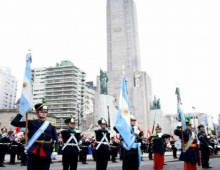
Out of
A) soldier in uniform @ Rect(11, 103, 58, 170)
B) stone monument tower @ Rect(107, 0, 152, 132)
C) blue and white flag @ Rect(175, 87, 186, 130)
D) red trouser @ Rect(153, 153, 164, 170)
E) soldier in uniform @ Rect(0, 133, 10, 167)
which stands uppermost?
stone monument tower @ Rect(107, 0, 152, 132)

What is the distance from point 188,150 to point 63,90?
3240 inches

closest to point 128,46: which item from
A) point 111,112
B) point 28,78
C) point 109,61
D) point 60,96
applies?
point 109,61

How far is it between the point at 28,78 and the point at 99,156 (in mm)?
3667

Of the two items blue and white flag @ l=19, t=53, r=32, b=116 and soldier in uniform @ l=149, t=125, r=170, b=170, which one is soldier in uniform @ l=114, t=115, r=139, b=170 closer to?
blue and white flag @ l=19, t=53, r=32, b=116

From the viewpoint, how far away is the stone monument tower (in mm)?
40500

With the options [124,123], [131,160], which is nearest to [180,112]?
[124,123]

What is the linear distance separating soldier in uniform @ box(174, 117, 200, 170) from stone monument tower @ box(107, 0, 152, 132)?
31.9m

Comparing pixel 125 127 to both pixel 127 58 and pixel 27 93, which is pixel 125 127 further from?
pixel 127 58

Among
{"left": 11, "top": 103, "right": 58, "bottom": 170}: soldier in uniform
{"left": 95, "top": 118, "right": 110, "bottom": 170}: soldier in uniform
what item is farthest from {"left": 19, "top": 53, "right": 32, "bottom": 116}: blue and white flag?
{"left": 95, "top": 118, "right": 110, "bottom": 170}: soldier in uniform

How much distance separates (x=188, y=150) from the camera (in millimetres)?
6934

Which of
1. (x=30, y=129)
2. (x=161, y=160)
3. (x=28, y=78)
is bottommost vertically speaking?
(x=161, y=160)

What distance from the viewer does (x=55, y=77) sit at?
88.9 metres

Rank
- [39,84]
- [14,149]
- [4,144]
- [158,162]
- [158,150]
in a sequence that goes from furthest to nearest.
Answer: [39,84], [14,149], [4,144], [158,150], [158,162]

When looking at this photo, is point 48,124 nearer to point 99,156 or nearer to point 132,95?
point 99,156
